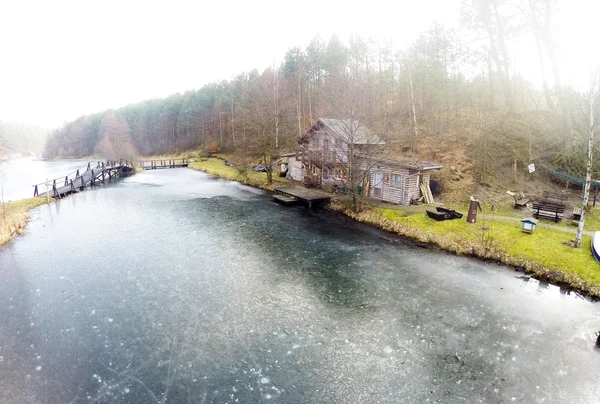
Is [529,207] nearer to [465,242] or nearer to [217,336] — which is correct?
[465,242]

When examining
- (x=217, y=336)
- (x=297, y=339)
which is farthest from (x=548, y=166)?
(x=217, y=336)

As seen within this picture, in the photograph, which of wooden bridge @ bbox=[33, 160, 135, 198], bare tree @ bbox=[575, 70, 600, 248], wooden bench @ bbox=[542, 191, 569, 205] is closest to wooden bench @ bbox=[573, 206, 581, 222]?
wooden bench @ bbox=[542, 191, 569, 205]

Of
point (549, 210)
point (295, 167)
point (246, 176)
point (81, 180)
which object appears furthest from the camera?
point (81, 180)

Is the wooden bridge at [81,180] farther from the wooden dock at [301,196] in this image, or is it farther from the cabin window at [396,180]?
the cabin window at [396,180]

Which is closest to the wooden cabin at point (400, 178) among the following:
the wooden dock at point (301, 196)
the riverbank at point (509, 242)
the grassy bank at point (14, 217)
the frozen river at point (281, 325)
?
the riverbank at point (509, 242)

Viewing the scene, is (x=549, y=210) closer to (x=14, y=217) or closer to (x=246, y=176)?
(x=246, y=176)

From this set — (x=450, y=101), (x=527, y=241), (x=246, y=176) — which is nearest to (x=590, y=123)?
(x=527, y=241)

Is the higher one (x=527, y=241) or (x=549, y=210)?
(x=549, y=210)
